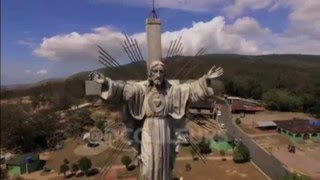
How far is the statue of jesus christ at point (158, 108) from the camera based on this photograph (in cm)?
507

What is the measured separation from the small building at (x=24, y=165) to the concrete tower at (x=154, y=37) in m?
25.0

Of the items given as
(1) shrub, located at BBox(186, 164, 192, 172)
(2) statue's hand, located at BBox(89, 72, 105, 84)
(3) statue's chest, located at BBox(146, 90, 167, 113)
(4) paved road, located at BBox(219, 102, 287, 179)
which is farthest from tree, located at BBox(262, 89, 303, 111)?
(2) statue's hand, located at BBox(89, 72, 105, 84)

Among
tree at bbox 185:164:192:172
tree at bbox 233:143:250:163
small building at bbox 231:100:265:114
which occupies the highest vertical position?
small building at bbox 231:100:265:114

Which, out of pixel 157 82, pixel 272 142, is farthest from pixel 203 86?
pixel 272 142

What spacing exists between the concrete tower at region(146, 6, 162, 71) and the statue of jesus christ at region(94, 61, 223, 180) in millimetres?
269

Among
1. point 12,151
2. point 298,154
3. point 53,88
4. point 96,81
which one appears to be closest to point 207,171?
point 298,154

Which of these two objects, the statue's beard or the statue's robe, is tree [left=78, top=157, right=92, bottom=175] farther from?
the statue's beard

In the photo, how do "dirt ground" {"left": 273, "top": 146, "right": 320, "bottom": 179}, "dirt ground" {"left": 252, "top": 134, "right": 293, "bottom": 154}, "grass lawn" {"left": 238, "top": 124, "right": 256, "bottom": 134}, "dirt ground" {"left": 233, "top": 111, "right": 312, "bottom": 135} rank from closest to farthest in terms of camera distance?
"dirt ground" {"left": 273, "top": 146, "right": 320, "bottom": 179}
"dirt ground" {"left": 252, "top": 134, "right": 293, "bottom": 154}
"grass lawn" {"left": 238, "top": 124, "right": 256, "bottom": 134}
"dirt ground" {"left": 233, "top": 111, "right": 312, "bottom": 135}

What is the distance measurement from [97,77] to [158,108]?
0.92 metres

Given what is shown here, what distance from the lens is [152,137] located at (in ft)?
16.8

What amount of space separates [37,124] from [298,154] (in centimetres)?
2052

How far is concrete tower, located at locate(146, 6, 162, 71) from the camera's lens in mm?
5305

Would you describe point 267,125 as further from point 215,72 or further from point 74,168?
point 215,72

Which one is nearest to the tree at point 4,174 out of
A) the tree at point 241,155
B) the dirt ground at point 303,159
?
the tree at point 241,155
